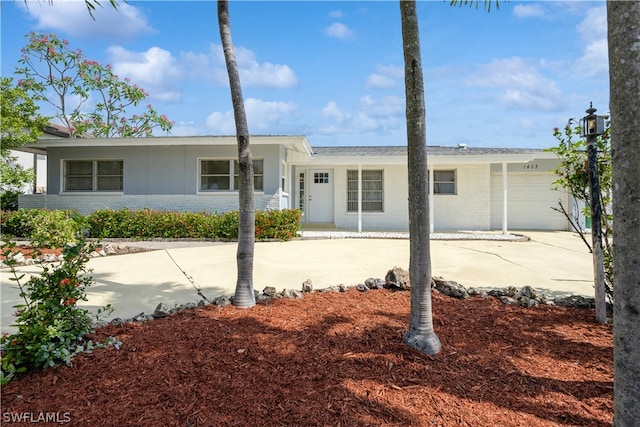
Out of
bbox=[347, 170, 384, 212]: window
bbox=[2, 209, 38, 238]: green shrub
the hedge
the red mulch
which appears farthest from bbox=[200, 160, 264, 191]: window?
the red mulch

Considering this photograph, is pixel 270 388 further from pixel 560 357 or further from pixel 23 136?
pixel 23 136

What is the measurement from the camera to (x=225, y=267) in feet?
20.7

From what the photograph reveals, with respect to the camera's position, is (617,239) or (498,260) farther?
(498,260)

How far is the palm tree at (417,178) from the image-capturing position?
2.56m

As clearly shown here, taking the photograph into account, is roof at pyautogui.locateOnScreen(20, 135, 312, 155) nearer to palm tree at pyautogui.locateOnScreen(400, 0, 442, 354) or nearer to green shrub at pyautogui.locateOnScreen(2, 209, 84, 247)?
green shrub at pyautogui.locateOnScreen(2, 209, 84, 247)

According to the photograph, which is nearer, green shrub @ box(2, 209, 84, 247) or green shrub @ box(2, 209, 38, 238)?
green shrub @ box(2, 209, 84, 247)

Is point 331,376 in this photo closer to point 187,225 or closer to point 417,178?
point 417,178

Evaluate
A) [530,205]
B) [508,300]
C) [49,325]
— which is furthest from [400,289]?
[530,205]

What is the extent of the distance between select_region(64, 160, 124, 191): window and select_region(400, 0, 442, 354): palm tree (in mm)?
12571

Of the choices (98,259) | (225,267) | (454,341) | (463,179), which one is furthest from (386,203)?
(454,341)

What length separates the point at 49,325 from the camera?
238 cm

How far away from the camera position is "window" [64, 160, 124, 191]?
12508mm

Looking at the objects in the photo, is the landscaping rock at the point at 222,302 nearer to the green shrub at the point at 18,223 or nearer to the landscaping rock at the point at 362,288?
the landscaping rock at the point at 362,288

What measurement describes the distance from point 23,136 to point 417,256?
497 inches
